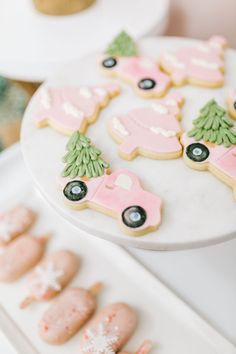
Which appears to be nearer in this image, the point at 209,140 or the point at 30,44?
the point at 209,140

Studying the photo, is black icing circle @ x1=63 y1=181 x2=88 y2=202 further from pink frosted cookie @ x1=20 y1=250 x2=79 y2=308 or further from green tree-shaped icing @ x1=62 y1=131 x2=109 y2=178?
pink frosted cookie @ x1=20 y1=250 x2=79 y2=308

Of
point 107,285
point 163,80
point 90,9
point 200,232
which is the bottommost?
point 107,285

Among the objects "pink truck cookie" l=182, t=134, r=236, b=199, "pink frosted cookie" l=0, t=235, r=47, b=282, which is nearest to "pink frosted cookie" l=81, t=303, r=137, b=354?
"pink frosted cookie" l=0, t=235, r=47, b=282

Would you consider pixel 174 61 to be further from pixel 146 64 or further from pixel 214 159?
pixel 214 159

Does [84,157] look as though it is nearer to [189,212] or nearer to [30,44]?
[189,212]

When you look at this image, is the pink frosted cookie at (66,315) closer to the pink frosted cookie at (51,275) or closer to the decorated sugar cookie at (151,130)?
the pink frosted cookie at (51,275)

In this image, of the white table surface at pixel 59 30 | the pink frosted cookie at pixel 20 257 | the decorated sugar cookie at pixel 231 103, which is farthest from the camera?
the white table surface at pixel 59 30

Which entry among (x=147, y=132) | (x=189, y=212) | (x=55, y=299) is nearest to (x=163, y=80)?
(x=147, y=132)

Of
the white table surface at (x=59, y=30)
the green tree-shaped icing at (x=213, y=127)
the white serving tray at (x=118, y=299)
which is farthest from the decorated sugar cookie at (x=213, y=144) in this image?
the white table surface at (x=59, y=30)
